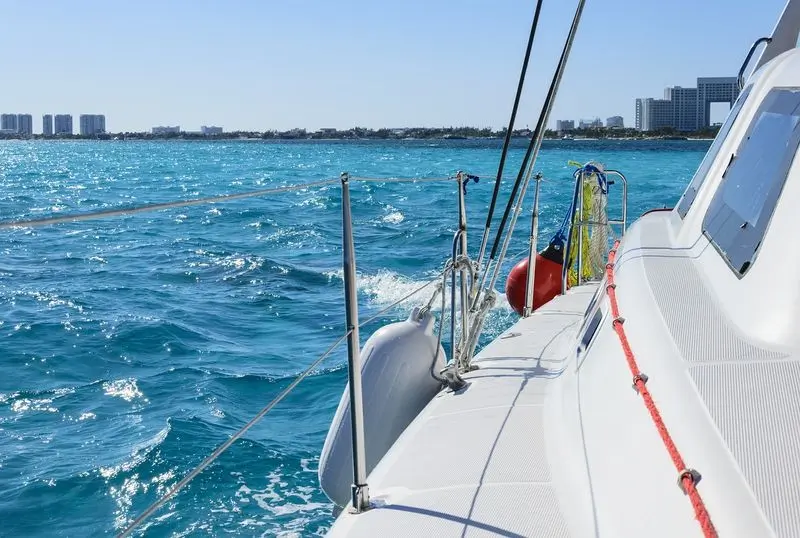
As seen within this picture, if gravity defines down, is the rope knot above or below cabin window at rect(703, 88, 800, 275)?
below

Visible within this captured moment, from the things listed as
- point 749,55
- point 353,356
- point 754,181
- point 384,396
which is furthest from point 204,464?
point 749,55

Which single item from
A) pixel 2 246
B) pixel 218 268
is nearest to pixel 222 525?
pixel 218 268

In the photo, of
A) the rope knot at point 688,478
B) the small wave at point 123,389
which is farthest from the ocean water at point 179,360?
the rope knot at point 688,478

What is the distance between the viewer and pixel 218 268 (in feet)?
39.1

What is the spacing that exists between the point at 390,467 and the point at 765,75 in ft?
5.45

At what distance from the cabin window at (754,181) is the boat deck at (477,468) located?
2.26ft

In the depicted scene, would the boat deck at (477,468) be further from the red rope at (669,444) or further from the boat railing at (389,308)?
the red rope at (669,444)

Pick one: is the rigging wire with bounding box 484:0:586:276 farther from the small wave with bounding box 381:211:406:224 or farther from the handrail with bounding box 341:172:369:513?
the small wave with bounding box 381:211:406:224

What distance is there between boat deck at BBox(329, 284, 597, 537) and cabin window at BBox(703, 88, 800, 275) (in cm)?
69

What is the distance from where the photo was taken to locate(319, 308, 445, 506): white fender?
3.02 m

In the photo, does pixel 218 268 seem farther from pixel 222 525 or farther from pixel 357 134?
pixel 357 134

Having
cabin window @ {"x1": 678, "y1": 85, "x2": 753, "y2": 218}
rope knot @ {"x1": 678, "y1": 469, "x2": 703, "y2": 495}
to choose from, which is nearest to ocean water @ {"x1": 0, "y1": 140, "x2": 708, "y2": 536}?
cabin window @ {"x1": 678, "y1": 85, "x2": 753, "y2": 218}

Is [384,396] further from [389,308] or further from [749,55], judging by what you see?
[749,55]

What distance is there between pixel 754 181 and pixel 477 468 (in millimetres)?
1002
